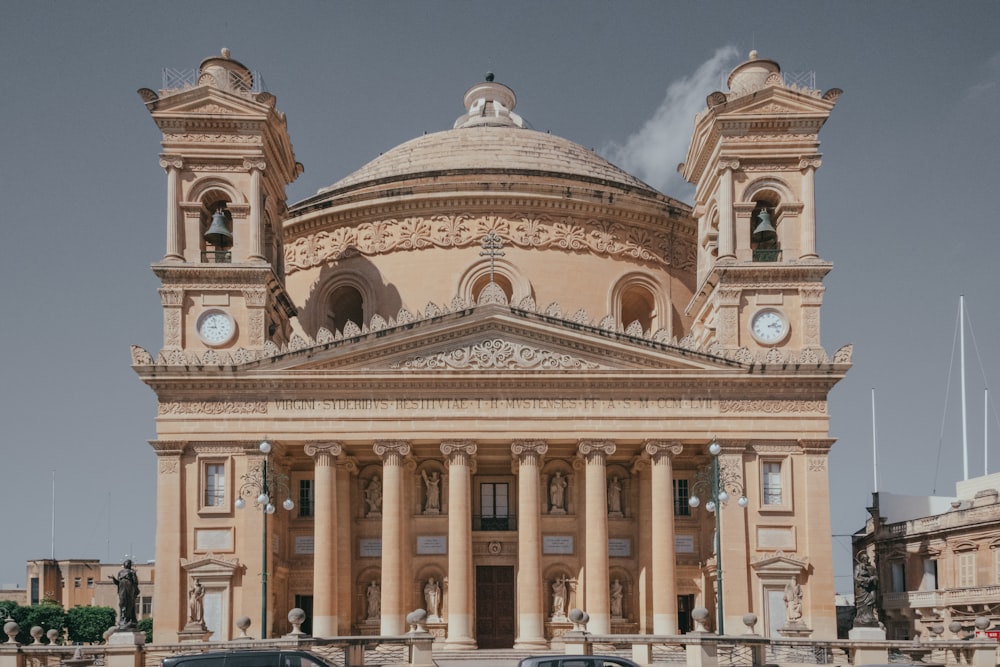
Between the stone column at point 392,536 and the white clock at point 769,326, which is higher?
the white clock at point 769,326

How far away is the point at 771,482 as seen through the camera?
42.5m

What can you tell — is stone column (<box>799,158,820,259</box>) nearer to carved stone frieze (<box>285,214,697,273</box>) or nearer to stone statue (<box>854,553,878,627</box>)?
carved stone frieze (<box>285,214,697,273</box>)

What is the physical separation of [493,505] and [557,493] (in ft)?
8.44

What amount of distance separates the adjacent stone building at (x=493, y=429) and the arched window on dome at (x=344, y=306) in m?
4.40

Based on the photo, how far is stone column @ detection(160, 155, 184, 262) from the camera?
1730 inches

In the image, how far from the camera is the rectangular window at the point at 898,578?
2071 inches

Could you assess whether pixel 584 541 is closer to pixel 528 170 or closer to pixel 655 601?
pixel 655 601

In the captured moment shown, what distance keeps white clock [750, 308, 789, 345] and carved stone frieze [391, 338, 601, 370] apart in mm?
6199

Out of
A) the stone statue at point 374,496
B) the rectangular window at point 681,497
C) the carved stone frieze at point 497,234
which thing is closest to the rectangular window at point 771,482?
the rectangular window at point 681,497

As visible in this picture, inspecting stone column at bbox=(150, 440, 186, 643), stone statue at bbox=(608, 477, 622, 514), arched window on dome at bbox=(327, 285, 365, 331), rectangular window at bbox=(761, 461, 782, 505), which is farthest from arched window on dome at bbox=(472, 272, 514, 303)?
stone column at bbox=(150, 440, 186, 643)

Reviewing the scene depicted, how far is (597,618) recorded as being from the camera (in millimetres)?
41031

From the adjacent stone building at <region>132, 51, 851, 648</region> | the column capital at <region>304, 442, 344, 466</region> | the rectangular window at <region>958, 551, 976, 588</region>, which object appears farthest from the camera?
the rectangular window at <region>958, 551, 976, 588</region>

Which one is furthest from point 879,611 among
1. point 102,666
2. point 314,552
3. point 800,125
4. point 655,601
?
point 102,666

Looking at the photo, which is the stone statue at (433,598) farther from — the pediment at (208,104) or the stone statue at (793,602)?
the pediment at (208,104)
